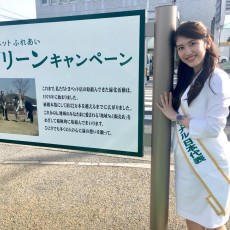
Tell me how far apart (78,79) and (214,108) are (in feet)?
2.94

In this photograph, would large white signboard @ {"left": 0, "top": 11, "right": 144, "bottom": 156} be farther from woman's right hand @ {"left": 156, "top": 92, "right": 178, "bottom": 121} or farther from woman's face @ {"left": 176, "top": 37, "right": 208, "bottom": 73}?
woman's face @ {"left": 176, "top": 37, "right": 208, "bottom": 73}

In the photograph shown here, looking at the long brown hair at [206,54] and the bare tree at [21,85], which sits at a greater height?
the long brown hair at [206,54]

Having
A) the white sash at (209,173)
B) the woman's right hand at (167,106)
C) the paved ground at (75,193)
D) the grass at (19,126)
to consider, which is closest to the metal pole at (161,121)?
the woman's right hand at (167,106)

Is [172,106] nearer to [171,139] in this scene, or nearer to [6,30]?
[171,139]

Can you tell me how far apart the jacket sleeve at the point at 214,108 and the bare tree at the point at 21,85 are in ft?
4.05

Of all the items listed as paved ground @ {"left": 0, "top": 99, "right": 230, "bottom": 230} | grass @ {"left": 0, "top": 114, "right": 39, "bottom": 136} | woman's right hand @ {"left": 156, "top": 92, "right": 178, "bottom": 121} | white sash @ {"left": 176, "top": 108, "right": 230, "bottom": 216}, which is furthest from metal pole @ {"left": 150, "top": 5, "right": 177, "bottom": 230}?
grass @ {"left": 0, "top": 114, "right": 39, "bottom": 136}

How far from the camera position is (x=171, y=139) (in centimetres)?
165

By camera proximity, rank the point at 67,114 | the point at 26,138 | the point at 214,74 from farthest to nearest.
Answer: the point at 26,138
the point at 67,114
the point at 214,74

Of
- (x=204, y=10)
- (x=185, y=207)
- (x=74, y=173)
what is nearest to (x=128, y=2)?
(x=204, y=10)

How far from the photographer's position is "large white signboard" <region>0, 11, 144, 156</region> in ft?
5.20

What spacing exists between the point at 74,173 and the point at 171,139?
185cm

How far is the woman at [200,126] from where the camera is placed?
1301mm

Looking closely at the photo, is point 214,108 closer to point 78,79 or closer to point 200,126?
point 200,126

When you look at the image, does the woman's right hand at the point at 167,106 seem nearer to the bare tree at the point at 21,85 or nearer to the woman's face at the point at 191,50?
the woman's face at the point at 191,50
